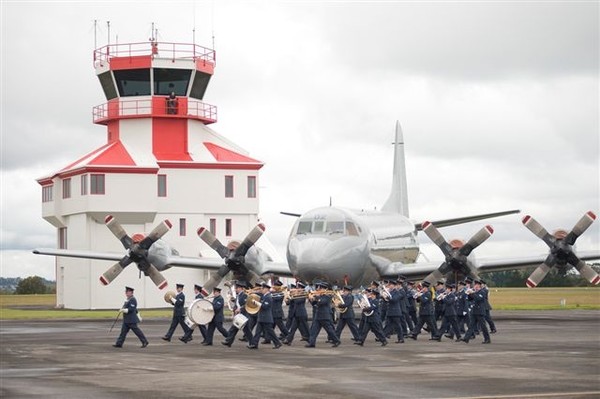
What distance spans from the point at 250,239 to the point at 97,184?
70.9 ft

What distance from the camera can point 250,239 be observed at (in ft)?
129

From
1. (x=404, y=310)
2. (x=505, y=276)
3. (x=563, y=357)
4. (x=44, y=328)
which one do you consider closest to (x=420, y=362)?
(x=563, y=357)

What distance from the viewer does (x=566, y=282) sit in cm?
10088

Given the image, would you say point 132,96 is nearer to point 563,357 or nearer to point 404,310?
point 404,310

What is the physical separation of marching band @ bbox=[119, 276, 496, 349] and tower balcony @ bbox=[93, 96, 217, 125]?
29.7 m

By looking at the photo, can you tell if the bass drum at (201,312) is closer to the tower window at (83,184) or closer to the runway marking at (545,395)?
the runway marking at (545,395)

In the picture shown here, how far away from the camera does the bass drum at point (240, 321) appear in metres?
28.4

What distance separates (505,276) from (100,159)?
67.1 m

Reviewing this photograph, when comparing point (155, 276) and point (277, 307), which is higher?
point (155, 276)

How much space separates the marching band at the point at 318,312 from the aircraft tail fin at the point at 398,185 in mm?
22080

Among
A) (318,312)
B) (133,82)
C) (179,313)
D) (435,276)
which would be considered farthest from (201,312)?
(133,82)

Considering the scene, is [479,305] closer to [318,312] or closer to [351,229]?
[318,312]

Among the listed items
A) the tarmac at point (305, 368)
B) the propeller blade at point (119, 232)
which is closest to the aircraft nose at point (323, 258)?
the tarmac at point (305, 368)

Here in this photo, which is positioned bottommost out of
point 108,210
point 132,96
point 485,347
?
point 485,347
